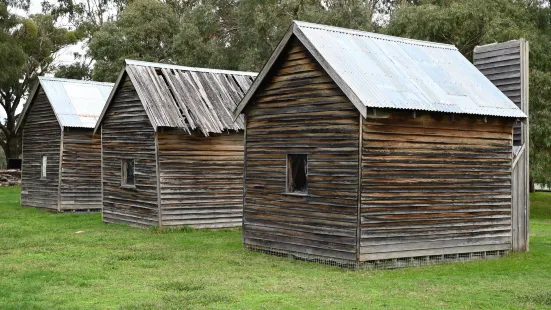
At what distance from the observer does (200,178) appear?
26203 mm

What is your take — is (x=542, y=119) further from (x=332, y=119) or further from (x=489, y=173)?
(x=332, y=119)

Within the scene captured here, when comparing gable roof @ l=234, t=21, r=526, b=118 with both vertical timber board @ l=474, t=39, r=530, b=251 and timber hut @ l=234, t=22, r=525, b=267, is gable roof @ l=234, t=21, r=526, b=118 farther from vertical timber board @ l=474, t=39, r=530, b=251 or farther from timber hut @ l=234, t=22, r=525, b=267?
vertical timber board @ l=474, t=39, r=530, b=251

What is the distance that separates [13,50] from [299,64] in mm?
44115

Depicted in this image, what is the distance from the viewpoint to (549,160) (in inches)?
1432

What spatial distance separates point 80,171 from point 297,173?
16971 millimetres

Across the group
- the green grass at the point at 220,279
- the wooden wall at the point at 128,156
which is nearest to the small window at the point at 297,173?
the green grass at the point at 220,279

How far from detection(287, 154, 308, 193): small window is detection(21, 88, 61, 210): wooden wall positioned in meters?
17.5

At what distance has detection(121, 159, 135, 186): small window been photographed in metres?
27.8

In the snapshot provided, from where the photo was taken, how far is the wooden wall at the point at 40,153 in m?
33.8

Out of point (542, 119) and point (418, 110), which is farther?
point (542, 119)

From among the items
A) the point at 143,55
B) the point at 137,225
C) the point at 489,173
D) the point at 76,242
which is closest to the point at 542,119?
the point at 489,173

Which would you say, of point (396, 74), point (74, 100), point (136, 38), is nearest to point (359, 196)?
point (396, 74)

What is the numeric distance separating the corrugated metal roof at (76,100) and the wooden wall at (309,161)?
14.9 m

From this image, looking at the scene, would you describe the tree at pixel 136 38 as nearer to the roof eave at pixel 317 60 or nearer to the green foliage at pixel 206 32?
the green foliage at pixel 206 32
